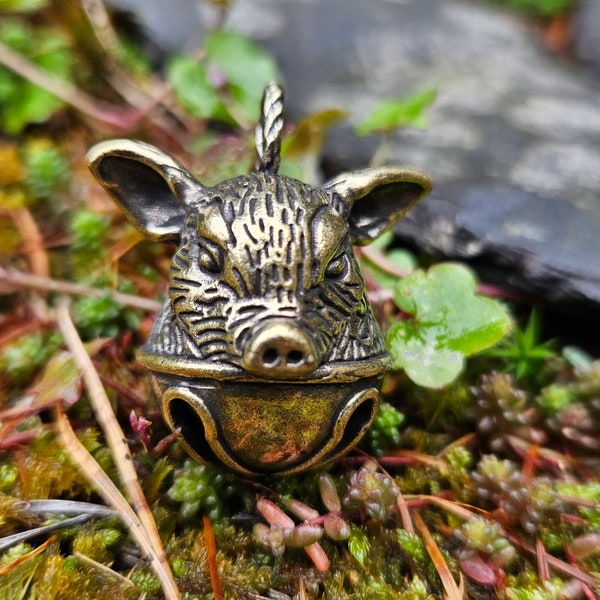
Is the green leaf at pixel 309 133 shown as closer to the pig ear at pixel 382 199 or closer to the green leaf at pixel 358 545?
the pig ear at pixel 382 199

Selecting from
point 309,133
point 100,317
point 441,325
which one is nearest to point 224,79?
point 309,133

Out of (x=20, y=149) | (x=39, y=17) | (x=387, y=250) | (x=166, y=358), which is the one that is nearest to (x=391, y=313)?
(x=387, y=250)

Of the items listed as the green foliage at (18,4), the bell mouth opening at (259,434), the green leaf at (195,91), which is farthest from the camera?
the green foliage at (18,4)

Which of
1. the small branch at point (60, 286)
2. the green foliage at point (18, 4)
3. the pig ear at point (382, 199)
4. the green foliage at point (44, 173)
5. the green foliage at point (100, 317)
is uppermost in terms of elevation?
the green foliage at point (18, 4)

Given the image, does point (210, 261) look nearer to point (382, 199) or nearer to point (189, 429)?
point (189, 429)

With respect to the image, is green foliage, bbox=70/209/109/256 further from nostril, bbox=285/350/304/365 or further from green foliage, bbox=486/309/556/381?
green foliage, bbox=486/309/556/381

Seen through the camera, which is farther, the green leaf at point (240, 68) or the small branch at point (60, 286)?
the green leaf at point (240, 68)

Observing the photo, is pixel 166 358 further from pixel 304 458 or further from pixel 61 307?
pixel 61 307

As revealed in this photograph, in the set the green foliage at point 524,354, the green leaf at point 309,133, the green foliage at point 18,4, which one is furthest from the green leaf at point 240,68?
the green foliage at point 524,354
